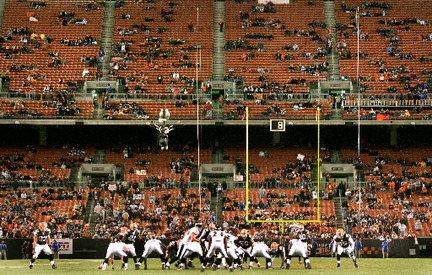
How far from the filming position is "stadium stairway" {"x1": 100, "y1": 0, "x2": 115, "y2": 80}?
5266 cm

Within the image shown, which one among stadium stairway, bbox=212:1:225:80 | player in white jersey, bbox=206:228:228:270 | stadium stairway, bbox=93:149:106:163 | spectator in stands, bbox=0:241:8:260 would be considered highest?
stadium stairway, bbox=212:1:225:80

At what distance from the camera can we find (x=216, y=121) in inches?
1916

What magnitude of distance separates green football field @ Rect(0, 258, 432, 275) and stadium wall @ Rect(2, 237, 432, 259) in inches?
80.2

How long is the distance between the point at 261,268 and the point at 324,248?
8335mm

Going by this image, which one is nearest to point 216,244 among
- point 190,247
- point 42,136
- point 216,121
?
point 190,247

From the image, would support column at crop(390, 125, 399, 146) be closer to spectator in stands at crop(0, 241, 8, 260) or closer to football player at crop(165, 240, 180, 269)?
football player at crop(165, 240, 180, 269)

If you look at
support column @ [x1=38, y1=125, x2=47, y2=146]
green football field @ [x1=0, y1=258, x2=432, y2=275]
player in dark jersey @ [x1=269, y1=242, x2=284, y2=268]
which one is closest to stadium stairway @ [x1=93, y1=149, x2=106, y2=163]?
support column @ [x1=38, y1=125, x2=47, y2=146]

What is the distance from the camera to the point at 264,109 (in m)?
49.5

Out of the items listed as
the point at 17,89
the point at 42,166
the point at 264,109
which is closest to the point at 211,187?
the point at 264,109

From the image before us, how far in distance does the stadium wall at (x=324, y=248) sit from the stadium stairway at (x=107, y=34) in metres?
14.9

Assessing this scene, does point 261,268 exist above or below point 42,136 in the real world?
below

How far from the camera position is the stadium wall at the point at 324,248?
128ft

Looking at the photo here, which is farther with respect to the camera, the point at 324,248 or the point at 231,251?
the point at 324,248

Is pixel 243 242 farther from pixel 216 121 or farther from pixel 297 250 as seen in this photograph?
pixel 216 121
